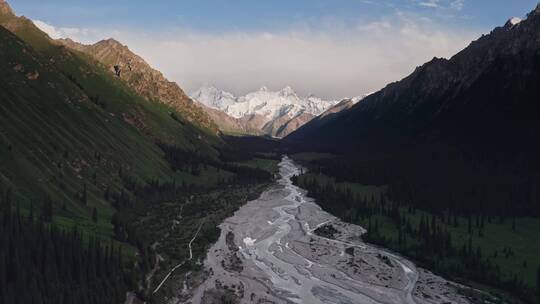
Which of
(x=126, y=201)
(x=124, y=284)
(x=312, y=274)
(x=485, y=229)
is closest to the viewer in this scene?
(x=124, y=284)

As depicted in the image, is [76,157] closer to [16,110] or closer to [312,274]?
[16,110]

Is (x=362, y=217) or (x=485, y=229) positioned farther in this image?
(x=362, y=217)

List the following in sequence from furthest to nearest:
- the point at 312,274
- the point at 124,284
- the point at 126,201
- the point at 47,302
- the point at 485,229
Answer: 1. the point at 126,201
2. the point at 485,229
3. the point at 312,274
4. the point at 124,284
5. the point at 47,302

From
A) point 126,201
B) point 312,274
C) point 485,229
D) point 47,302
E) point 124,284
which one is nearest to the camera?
point 47,302

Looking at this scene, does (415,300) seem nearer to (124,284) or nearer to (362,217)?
(124,284)

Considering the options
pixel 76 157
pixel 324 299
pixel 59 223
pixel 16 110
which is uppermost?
pixel 16 110

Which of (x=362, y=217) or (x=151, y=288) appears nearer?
(x=151, y=288)

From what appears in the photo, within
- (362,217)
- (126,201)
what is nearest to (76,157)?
(126,201)

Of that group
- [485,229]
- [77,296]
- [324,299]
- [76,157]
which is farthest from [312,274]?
[76,157]

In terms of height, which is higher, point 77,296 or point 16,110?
point 16,110
